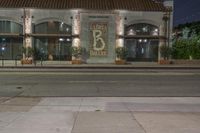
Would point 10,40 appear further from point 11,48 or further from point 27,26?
point 27,26

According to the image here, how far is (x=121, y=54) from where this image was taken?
45.0 meters

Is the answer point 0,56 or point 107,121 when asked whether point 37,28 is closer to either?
point 0,56

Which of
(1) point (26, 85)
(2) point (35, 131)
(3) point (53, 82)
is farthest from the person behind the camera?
(3) point (53, 82)

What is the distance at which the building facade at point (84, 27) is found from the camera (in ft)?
149

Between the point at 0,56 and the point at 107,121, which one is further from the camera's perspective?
the point at 0,56

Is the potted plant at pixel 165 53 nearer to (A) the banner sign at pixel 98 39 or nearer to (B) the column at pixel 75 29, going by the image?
(A) the banner sign at pixel 98 39

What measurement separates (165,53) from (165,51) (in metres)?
0.23

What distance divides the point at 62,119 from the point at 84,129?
1387mm

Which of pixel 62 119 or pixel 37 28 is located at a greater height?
pixel 37 28

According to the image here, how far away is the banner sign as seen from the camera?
4616 cm

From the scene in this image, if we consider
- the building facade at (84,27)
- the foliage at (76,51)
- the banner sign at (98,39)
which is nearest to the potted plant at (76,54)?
the foliage at (76,51)

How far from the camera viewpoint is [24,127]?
32.4 feet

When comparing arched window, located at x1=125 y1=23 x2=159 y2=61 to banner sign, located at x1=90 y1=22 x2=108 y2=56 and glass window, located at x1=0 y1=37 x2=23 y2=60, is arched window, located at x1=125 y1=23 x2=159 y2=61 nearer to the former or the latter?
banner sign, located at x1=90 y1=22 x2=108 y2=56

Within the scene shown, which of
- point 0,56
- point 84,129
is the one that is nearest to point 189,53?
point 0,56
